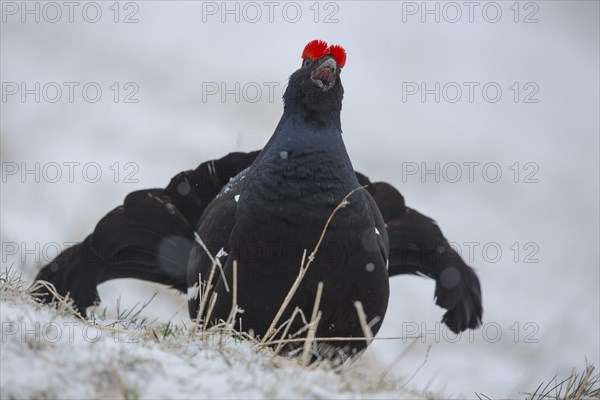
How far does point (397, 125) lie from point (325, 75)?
27.3ft

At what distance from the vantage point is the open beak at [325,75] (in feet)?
13.9

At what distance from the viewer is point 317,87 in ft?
13.9

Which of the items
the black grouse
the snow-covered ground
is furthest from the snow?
the snow-covered ground

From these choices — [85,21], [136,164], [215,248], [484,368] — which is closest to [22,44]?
[85,21]

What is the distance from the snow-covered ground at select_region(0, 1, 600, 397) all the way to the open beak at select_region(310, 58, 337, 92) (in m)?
3.30

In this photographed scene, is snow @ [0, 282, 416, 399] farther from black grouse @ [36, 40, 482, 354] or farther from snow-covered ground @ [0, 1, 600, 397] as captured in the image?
snow-covered ground @ [0, 1, 600, 397]

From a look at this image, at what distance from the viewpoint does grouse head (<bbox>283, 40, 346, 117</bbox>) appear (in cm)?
424

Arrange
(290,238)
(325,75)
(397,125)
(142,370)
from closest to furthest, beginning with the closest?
(142,370) < (290,238) < (325,75) < (397,125)

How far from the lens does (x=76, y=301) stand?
482cm

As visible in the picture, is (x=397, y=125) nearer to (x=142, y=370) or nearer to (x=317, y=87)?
(x=317, y=87)

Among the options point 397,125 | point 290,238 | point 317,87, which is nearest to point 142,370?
point 290,238

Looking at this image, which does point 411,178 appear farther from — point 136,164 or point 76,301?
point 76,301

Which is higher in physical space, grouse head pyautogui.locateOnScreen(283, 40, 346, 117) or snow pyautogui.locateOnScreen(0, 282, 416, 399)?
grouse head pyautogui.locateOnScreen(283, 40, 346, 117)

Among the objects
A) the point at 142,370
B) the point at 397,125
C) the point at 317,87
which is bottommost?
the point at 142,370
